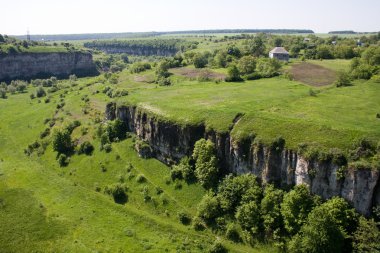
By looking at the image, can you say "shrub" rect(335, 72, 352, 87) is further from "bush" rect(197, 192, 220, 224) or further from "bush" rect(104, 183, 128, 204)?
"bush" rect(104, 183, 128, 204)

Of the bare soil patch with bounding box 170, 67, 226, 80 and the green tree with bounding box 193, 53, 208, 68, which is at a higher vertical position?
the green tree with bounding box 193, 53, 208, 68

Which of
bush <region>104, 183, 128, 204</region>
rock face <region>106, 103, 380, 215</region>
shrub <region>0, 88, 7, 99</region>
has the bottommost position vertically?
bush <region>104, 183, 128, 204</region>

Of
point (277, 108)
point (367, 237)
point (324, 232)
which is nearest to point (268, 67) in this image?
point (277, 108)

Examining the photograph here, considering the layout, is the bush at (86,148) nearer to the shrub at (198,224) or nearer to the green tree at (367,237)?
the shrub at (198,224)

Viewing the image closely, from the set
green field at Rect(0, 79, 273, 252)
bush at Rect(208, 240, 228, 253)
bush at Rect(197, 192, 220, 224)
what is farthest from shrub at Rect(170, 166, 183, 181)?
bush at Rect(208, 240, 228, 253)

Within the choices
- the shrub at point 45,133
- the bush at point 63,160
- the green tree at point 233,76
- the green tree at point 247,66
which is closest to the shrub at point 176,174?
the bush at point 63,160

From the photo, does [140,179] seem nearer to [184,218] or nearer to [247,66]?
[184,218]
